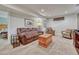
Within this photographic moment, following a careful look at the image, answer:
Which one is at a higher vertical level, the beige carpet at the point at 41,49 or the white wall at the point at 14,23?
the white wall at the point at 14,23

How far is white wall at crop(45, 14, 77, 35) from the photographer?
2146 mm

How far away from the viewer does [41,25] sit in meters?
2.26

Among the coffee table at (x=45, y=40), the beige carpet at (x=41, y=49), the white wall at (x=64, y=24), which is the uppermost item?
the white wall at (x=64, y=24)

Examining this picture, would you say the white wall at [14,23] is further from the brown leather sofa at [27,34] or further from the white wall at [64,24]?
the white wall at [64,24]

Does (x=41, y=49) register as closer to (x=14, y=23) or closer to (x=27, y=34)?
(x=27, y=34)

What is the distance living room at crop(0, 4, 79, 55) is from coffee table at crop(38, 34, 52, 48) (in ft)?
0.18

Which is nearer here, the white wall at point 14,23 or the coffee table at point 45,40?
the white wall at point 14,23

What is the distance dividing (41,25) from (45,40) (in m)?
0.40

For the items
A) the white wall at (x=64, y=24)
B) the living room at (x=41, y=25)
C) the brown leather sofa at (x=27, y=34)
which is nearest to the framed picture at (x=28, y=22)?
the living room at (x=41, y=25)

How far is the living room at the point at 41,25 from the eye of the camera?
209cm

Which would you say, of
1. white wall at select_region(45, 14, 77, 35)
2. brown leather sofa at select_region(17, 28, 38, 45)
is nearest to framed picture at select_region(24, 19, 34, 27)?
brown leather sofa at select_region(17, 28, 38, 45)
